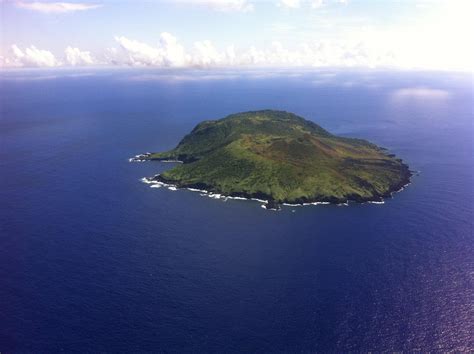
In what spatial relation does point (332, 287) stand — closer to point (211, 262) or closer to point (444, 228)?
point (211, 262)

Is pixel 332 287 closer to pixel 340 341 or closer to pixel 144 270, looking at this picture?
pixel 340 341

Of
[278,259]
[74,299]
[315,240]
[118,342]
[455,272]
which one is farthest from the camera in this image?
[315,240]

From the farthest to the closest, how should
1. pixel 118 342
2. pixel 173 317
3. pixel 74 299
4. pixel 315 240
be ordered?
pixel 315 240 < pixel 74 299 < pixel 173 317 < pixel 118 342

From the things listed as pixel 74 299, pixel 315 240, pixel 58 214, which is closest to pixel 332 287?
pixel 315 240

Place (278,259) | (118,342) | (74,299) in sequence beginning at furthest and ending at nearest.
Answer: (278,259) → (74,299) → (118,342)

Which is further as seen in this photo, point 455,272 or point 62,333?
point 455,272

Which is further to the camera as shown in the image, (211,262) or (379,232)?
(379,232)

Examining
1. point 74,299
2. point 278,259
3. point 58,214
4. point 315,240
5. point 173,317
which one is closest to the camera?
point 173,317

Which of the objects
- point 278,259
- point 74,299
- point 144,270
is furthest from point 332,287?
point 74,299
